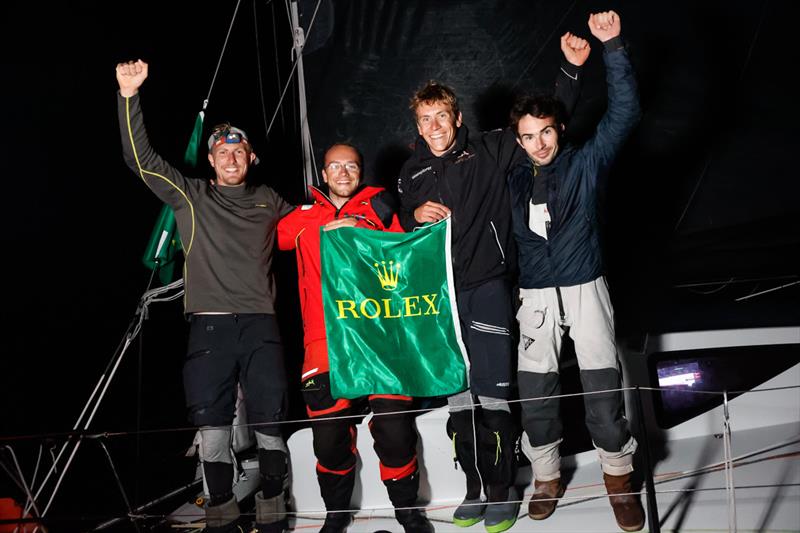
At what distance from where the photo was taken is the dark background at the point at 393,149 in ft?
7.52

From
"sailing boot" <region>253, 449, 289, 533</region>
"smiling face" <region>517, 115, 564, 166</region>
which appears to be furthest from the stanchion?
"sailing boot" <region>253, 449, 289, 533</region>

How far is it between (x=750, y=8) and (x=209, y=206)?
2.03 metres

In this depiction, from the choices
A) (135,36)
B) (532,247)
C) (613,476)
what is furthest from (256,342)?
(135,36)

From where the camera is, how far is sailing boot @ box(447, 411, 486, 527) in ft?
6.68

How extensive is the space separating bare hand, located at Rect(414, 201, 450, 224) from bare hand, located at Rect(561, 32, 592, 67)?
0.62 meters

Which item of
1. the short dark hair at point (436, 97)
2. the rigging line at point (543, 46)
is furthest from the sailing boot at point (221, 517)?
the rigging line at point (543, 46)

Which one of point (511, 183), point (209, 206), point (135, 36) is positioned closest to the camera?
point (511, 183)

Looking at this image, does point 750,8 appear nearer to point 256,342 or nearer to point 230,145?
point 230,145

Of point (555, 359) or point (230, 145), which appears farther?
point (230, 145)

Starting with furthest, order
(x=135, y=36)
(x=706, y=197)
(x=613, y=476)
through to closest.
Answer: (x=135, y=36) < (x=706, y=197) < (x=613, y=476)

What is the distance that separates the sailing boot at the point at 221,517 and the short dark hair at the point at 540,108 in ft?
4.98

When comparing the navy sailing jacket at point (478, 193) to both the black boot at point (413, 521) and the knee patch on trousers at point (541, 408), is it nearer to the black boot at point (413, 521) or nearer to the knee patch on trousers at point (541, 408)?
the knee patch on trousers at point (541, 408)

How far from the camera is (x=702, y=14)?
7.52 feet

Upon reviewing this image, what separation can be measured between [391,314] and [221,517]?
0.83m
